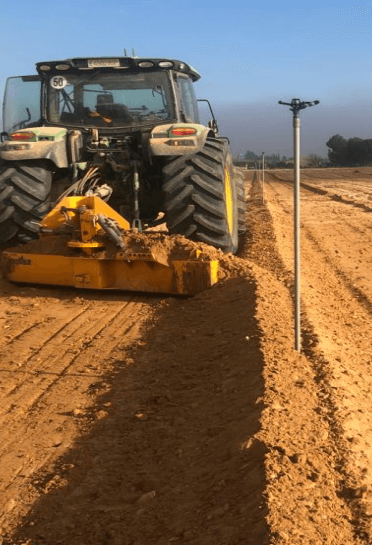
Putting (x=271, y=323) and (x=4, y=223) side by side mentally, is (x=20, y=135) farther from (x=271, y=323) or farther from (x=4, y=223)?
(x=271, y=323)

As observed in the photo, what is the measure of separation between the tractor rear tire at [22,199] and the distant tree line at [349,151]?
63955 mm

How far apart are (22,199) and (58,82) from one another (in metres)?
1.73

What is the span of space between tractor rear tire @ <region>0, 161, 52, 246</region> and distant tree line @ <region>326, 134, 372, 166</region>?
63955 mm

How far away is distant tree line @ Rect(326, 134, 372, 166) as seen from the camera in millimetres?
68125

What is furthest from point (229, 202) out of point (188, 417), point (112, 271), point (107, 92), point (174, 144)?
point (188, 417)

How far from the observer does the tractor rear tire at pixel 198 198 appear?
7164 mm

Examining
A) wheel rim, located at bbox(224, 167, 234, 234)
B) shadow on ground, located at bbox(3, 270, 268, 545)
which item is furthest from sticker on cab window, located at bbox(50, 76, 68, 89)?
shadow on ground, located at bbox(3, 270, 268, 545)

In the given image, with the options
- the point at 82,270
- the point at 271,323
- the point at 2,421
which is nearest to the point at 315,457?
the point at 2,421

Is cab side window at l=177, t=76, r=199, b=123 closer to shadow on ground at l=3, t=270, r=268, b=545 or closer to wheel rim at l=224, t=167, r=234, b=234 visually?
wheel rim at l=224, t=167, r=234, b=234

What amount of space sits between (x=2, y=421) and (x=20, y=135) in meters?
4.37

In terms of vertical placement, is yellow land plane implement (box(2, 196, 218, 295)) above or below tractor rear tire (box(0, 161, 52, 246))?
below

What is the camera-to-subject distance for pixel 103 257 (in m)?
6.59

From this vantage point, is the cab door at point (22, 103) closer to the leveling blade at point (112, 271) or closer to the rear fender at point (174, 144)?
the rear fender at point (174, 144)

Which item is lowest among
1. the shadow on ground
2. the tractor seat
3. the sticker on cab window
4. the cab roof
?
the shadow on ground
